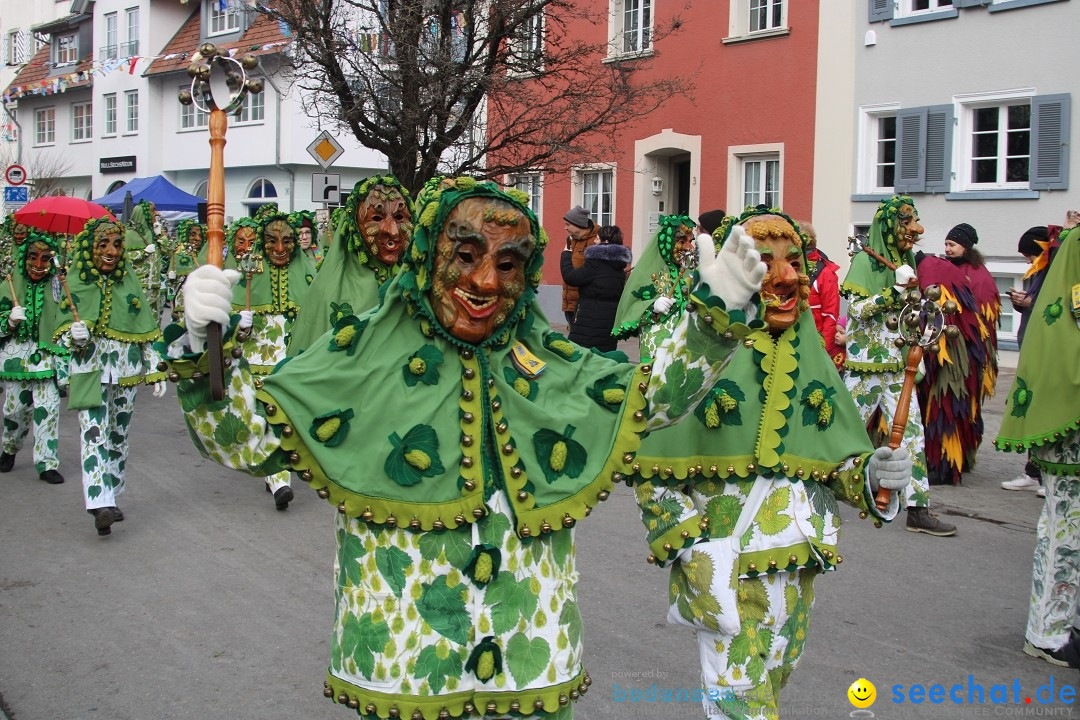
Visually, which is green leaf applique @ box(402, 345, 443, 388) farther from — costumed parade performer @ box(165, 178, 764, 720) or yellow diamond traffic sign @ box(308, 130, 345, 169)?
yellow diamond traffic sign @ box(308, 130, 345, 169)

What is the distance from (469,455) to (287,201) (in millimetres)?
30224

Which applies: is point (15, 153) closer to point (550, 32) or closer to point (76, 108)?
point (76, 108)

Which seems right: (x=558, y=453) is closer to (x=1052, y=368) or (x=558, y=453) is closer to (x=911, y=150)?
(x=1052, y=368)

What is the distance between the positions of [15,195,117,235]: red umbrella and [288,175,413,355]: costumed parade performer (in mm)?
5741

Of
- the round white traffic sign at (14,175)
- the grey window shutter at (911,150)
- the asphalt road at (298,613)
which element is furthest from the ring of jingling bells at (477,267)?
the round white traffic sign at (14,175)

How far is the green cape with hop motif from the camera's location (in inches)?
109

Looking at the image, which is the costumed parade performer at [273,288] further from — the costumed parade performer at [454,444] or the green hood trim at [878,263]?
the costumed parade performer at [454,444]

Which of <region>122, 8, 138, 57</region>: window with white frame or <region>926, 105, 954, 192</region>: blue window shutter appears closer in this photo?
<region>926, 105, 954, 192</region>: blue window shutter

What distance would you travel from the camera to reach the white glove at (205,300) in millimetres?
2684

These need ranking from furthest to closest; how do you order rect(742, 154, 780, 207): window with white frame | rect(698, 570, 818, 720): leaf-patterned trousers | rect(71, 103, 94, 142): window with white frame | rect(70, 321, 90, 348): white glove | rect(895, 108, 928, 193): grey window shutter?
rect(71, 103, 94, 142): window with white frame, rect(742, 154, 780, 207): window with white frame, rect(895, 108, 928, 193): grey window shutter, rect(70, 321, 90, 348): white glove, rect(698, 570, 818, 720): leaf-patterned trousers

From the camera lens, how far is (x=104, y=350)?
25.9 ft

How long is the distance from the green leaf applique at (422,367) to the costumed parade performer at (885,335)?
5044 millimetres

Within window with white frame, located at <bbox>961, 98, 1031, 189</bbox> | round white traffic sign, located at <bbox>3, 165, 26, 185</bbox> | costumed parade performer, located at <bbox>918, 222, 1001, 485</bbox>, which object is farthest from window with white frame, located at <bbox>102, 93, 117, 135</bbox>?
costumed parade performer, located at <bbox>918, 222, 1001, 485</bbox>

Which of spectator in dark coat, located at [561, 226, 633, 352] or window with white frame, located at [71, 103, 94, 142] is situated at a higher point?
window with white frame, located at [71, 103, 94, 142]
